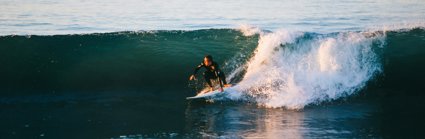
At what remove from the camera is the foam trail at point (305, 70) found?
1145 cm

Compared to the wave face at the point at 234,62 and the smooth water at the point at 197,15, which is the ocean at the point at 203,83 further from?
the smooth water at the point at 197,15

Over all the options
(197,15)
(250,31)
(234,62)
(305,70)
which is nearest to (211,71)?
(305,70)

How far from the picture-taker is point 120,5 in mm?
31375

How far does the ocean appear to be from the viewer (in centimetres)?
950

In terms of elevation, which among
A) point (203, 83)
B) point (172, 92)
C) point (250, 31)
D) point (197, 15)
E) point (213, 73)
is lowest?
point (172, 92)

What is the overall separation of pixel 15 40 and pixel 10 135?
803 centimetres

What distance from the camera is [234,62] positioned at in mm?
15203

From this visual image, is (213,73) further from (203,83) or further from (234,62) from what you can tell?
(234,62)

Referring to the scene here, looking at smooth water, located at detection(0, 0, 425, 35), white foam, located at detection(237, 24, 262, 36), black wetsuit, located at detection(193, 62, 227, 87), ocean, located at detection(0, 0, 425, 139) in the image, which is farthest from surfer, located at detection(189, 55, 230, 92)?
smooth water, located at detection(0, 0, 425, 35)

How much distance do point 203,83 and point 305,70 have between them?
2.42m

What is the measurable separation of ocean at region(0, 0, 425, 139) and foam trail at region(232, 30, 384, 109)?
0.10ft

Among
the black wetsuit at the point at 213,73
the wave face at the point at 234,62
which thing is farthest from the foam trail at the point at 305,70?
the black wetsuit at the point at 213,73

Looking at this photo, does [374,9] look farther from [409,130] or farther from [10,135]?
[10,135]

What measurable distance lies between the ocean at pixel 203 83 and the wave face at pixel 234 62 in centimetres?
3
